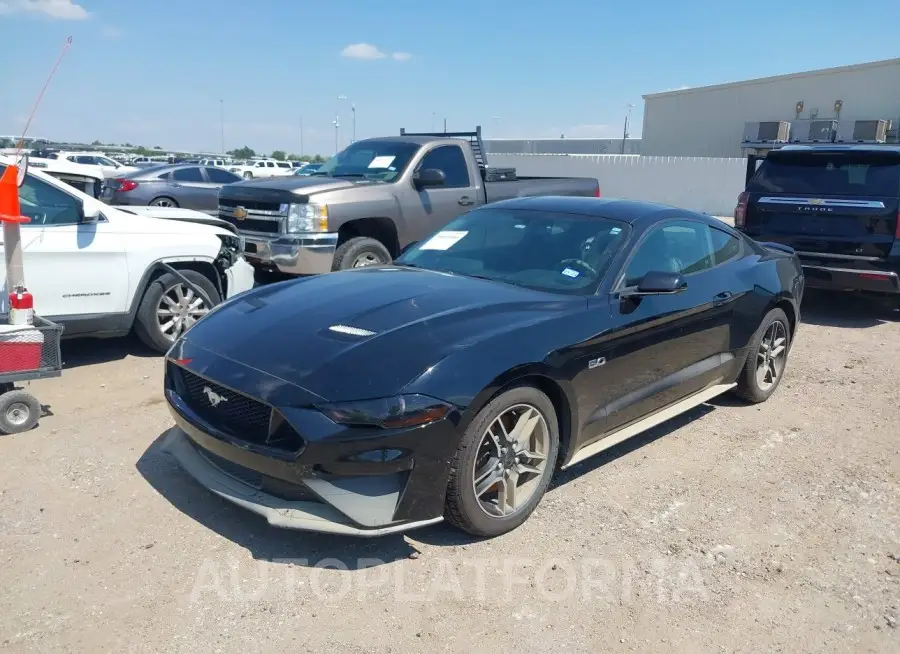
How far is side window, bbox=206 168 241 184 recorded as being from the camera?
58.6ft

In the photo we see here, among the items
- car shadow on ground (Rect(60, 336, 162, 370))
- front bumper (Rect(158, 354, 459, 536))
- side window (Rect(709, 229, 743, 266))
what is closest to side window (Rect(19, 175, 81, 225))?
car shadow on ground (Rect(60, 336, 162, 370))

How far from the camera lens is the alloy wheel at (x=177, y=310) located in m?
6.29

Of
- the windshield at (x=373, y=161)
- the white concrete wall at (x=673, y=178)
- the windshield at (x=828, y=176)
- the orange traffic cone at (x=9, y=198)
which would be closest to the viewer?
the orange traffic cone at (x=9, y=198)

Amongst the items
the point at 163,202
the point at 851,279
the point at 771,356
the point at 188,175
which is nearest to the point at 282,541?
the point at 771,356

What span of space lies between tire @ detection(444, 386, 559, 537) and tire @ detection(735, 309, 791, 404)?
2361 millimetres

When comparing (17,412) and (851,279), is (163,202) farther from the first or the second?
(851,279)

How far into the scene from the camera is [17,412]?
4641mm

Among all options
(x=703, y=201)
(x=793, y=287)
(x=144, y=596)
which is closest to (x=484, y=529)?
(x=144, y=596)

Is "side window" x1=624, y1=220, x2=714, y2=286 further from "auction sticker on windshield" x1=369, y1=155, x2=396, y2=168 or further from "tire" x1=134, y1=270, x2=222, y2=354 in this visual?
"auction sticker on windshield" x1=369, y1=155, x2=396, y2=168

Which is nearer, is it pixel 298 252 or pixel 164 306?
pixel 164 306

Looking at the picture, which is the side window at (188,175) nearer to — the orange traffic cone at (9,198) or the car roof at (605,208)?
the orange traffic cone at (9,198)

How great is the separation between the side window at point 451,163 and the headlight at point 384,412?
625 centimetres

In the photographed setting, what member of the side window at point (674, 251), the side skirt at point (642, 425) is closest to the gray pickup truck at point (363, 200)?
the side window at point (674, 251)

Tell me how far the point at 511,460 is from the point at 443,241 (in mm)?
1904
